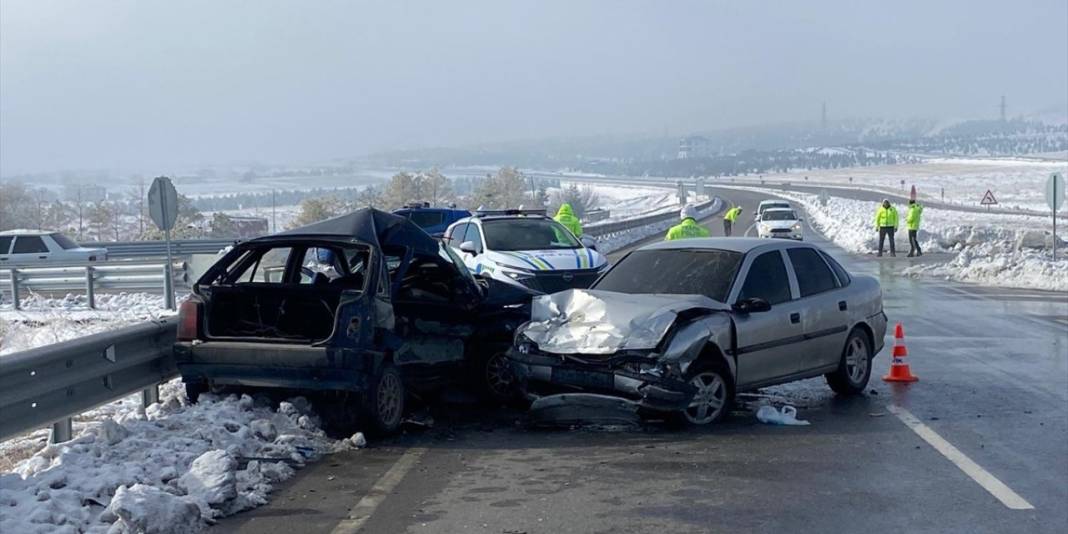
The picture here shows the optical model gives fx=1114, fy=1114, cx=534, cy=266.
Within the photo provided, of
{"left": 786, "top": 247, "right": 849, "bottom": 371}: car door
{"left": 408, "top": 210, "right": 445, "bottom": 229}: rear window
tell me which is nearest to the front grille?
{"left": 786, "top": 247, "right": 849, "bottom": 371}: car door

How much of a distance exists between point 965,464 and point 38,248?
2706 centimetres

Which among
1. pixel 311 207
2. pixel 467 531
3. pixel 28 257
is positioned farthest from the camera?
pixel 311 207

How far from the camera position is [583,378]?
8.92 meters

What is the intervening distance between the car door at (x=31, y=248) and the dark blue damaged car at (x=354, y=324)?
2179 centimetres

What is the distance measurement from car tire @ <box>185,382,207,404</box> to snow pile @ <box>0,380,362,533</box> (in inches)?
5.0

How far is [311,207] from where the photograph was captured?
4753 cm

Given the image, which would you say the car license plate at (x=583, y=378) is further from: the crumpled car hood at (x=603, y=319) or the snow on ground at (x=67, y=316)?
the snow on ground at (x=67, y=316)

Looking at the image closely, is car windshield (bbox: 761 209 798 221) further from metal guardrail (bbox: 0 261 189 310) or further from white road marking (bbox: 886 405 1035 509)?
white road marking (bbox: 886 405 1035 509)

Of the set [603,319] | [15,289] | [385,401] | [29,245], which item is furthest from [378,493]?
[29,245]

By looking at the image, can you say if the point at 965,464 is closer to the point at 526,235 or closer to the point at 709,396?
the point at 709,396

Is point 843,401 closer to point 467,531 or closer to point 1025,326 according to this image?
point 467,531

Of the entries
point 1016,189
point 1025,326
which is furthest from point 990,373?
point 1016,189

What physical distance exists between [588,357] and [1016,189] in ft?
392

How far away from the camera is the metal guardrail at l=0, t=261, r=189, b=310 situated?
20.7 m
